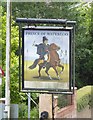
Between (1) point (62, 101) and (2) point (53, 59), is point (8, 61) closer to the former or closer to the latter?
(2) point (53, 59)

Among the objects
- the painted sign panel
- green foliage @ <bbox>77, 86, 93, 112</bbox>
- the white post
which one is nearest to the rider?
the painted sign panel

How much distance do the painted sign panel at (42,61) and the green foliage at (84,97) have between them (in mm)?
242

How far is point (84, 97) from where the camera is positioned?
10.6 feet

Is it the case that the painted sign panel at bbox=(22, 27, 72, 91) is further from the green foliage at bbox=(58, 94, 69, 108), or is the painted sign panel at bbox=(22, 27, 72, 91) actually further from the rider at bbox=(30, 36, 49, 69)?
the green foliage at bbox=(58, 94, 69, 108)

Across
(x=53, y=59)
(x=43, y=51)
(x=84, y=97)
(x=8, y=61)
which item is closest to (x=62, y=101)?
(x=84, y=97)

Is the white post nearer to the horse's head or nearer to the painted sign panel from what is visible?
the painted sign panel

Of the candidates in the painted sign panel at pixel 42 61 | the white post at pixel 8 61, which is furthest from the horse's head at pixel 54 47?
the white post at pixel 8 61

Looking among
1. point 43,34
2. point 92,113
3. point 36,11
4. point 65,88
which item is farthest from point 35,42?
point 92,113

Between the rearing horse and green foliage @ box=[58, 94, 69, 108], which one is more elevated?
the rearing horse

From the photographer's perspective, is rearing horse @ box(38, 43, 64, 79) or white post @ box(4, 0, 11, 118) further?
white post @ box(4, 0, 11, 118)

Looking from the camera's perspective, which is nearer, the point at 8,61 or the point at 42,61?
the point at 42,61

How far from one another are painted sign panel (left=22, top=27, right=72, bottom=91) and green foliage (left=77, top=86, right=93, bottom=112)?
0.24 meters

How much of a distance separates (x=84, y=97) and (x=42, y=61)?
Result: 0.60m

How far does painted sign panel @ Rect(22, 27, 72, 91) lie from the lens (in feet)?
10.4
